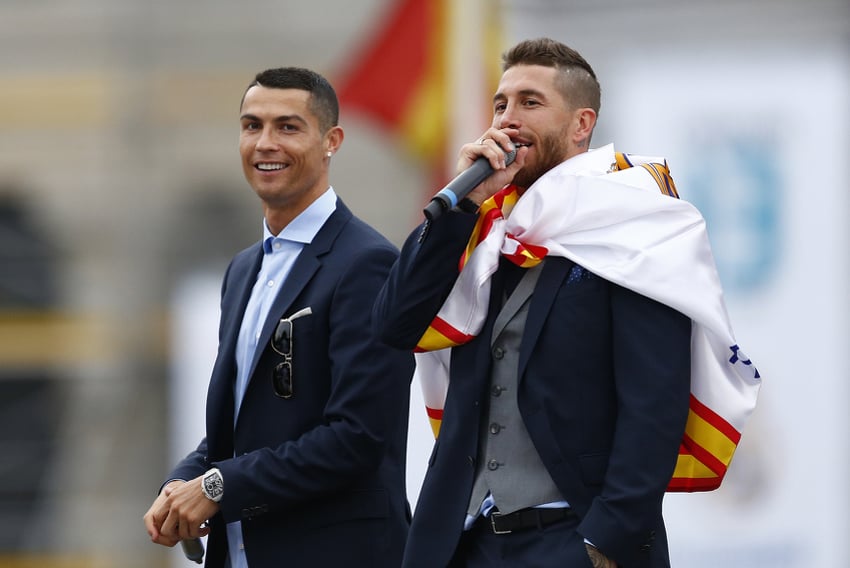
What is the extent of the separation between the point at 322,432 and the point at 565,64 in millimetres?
922

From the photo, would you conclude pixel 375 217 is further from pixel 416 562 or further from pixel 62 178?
pixel 416 562

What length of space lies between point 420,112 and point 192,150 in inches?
223

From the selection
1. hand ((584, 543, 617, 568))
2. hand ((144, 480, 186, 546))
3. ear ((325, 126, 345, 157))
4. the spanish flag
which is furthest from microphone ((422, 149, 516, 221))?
the spanish flag

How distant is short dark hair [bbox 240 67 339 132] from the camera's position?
3883mm

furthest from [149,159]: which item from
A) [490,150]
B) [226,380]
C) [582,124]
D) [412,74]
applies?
[490,150]

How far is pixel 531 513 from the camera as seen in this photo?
124 inches

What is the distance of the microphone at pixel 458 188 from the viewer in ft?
10.3

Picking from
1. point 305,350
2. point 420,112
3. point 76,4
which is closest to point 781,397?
point 420,112

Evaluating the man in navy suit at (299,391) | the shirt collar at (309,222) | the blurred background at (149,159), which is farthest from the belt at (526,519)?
the blurred background at (149,159)

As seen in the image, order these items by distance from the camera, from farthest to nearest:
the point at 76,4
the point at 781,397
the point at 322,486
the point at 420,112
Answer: the point at 76,4
the point at 420,112
the point at 781,397
the point at 322,486

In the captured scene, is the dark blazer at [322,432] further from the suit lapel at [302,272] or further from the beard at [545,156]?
the beard at [545,156]

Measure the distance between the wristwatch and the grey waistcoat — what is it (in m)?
0.63

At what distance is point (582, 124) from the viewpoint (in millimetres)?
3371

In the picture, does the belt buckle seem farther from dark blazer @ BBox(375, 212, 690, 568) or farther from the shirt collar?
the shirt collar
